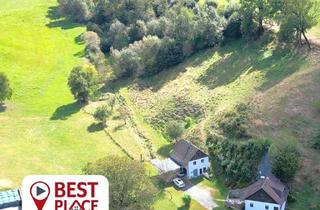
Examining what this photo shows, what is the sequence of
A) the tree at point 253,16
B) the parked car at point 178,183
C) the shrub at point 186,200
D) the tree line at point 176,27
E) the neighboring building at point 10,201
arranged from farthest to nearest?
the tree at point 253,16
the tree line at point 176,27
the parked car at point 178,183
the shrub at point 186,200
the neighboring building at point 10,201

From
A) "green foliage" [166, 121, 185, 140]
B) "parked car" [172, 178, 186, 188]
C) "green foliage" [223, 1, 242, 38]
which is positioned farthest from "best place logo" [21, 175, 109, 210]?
"green foliage" [223, 1, 242, 38]

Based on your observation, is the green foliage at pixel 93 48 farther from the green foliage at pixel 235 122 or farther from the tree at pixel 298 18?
the tree at pixel 298 18

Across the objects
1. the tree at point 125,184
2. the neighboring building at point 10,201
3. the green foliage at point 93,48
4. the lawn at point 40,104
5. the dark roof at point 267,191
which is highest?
the neighboring building at point 10,201

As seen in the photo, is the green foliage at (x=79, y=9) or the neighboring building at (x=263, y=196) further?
the green foliage at (x=79, y=9)

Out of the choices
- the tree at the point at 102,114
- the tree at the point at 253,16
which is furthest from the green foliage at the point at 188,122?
the tree at the point at 253,16

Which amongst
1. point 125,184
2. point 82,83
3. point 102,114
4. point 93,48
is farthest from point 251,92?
point 93,48

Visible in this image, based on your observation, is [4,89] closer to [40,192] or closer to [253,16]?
[253,16]
